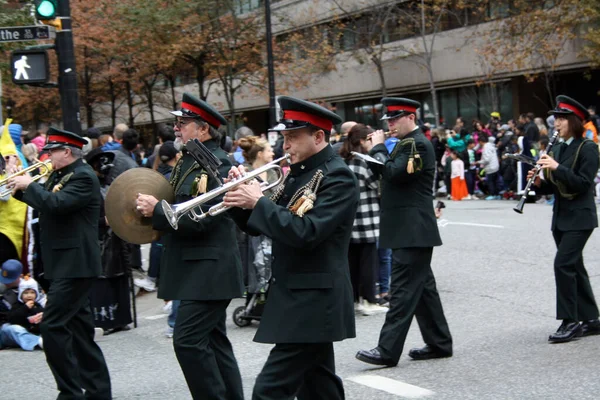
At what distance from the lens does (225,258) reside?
18.1ft

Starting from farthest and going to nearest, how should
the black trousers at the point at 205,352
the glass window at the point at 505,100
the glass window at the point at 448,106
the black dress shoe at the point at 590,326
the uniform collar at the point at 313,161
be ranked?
the glass window at the point at 448,106 → the glass window at the point at 505,100 → the black dress shoe at the point at 590,326 → the black trousers at the point at 205,352 → the uniform collar at the point at 313,161

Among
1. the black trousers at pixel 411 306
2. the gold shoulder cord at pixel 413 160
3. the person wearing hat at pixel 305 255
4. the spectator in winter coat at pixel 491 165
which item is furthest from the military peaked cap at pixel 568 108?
the spectator in winter coat at pixel 491 165

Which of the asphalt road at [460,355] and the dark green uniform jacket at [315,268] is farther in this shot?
the asphalt road at [460,355]

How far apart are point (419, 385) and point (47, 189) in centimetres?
293

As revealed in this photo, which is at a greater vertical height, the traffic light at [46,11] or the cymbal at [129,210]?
the traffic light at [46,11]

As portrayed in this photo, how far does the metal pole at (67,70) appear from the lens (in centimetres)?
1047

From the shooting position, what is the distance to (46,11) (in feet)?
33.4

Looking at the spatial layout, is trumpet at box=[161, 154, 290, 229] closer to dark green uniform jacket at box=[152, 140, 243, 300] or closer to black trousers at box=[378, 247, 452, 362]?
dark green uniform jacket at box=[152, 140, 243, 300]

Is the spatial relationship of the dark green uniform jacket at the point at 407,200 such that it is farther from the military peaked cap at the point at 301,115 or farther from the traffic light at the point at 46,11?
the traffic light at the point at 46,11

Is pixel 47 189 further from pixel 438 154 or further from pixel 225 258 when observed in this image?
pixel 438 154

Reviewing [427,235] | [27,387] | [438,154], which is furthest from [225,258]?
[438,154]

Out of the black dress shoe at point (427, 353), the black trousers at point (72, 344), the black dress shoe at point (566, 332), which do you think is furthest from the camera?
the black dress shoe at point (566, 332)

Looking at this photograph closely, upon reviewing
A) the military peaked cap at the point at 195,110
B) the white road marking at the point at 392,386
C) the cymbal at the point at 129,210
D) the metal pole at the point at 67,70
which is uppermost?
the metal pole at the point at 67,70

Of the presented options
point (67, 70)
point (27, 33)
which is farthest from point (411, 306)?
point (27, 33)
